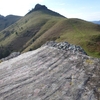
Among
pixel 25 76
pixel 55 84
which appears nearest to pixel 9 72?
pixel 25 76

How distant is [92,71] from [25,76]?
3403mm

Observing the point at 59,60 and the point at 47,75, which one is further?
the point at 59,60

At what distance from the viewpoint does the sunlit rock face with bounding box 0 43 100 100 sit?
773 centimetres

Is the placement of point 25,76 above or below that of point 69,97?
above

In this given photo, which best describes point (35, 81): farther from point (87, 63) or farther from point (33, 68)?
point (87, 63)

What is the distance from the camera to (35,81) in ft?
28.1

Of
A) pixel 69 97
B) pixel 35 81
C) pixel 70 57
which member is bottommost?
pixel 69 97

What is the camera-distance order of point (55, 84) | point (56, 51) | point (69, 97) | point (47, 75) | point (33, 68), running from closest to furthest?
point (69, 97) < point (55, 84) < point (47, 75) < point (33, 68) < point (56, 51)

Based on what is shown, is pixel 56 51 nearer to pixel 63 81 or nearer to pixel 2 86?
pixel 63 81

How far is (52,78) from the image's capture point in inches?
343

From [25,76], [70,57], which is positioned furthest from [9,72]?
[70,57]

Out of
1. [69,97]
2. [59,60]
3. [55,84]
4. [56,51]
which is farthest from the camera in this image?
[56,51]

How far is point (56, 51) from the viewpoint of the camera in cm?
1135

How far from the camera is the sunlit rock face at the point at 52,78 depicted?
305 inches
